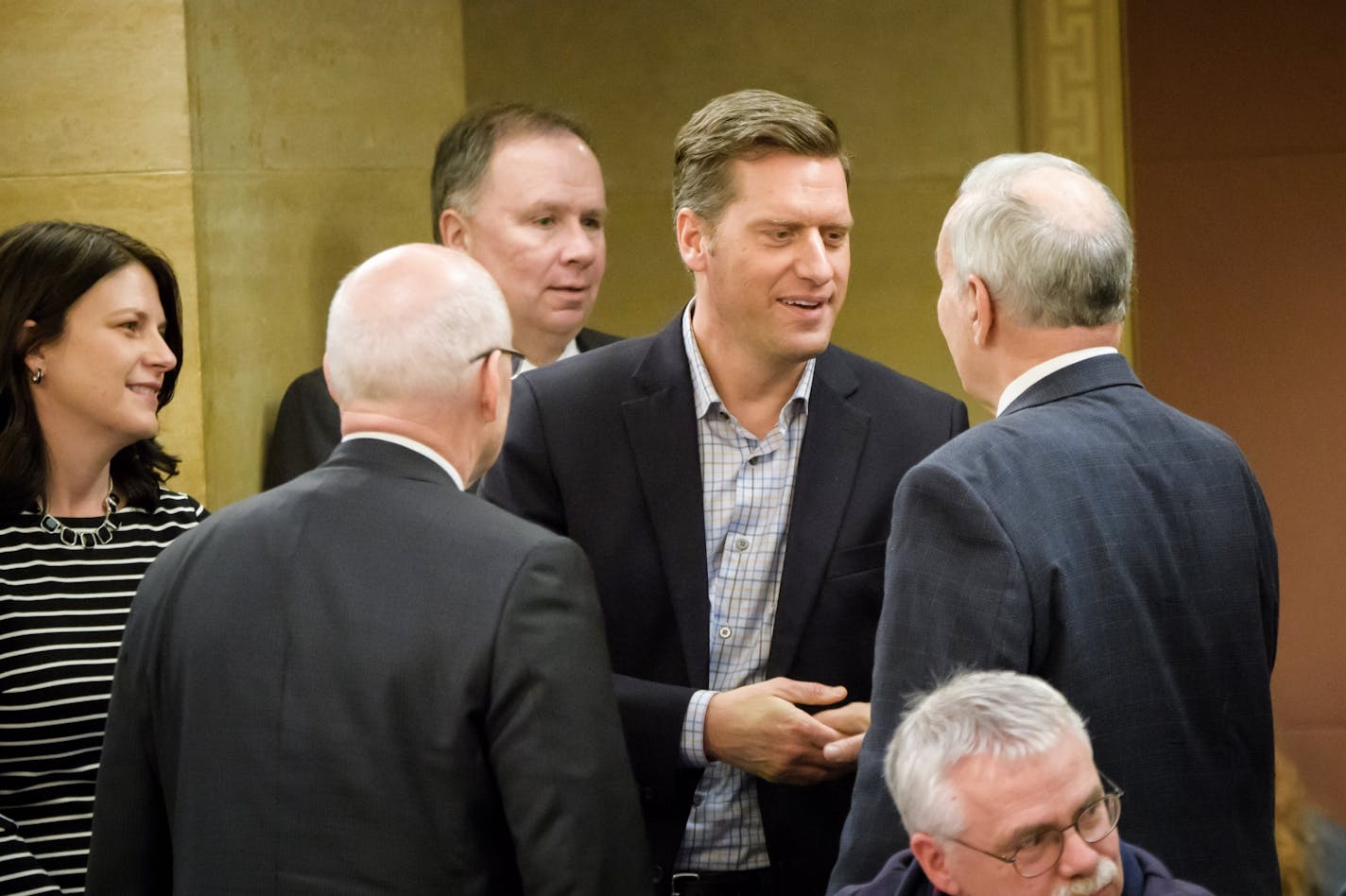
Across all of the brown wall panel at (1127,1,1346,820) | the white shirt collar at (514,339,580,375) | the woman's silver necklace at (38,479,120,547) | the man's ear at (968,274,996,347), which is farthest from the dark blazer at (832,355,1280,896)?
the brown wall panel at (1127,1,1346,820)

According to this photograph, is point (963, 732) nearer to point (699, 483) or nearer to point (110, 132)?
point (699, 483)

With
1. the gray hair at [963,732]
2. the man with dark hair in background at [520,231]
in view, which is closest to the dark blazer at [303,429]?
the man with dark hair in background at [520,231]

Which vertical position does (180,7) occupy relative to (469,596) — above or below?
above

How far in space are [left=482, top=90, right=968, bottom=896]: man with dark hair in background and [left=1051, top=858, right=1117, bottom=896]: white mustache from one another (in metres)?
0.59

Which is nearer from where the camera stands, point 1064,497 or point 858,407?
point 1064,497

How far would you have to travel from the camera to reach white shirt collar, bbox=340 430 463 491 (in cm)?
189

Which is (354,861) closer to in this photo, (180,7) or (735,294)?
(735,294)

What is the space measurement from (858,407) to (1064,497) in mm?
659

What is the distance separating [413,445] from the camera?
1.90 metres

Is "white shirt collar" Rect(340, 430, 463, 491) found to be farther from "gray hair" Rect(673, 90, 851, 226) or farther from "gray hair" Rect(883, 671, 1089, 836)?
"gray hair" Rect(673, 90, 851, 226)

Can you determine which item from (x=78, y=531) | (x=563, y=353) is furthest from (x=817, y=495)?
(x=563, y=353)

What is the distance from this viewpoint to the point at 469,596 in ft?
5.85

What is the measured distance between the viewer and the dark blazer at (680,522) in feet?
7.95

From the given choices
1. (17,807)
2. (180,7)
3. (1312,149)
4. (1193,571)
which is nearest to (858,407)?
(1193,571)
